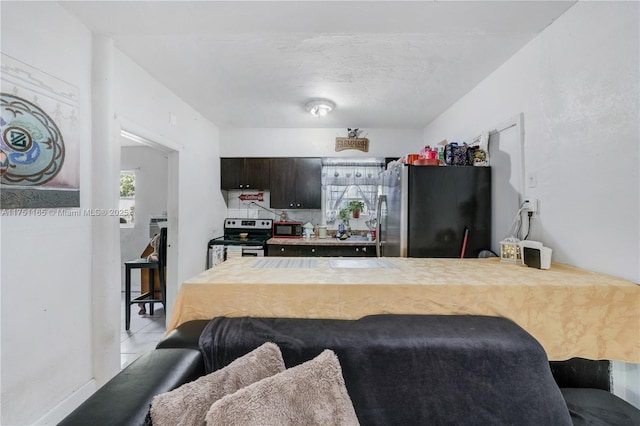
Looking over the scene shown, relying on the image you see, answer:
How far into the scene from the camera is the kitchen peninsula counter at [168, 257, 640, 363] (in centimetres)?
117

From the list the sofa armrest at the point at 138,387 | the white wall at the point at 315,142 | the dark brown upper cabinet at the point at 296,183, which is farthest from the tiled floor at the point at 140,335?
the white wall at the point at 315,142

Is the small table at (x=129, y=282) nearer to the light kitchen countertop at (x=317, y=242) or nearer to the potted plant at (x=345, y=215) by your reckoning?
the light kitchen countertop at (x=317, y=242)

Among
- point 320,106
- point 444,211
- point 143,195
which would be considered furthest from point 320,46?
point 143,195

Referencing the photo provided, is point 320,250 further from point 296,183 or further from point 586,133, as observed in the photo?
point 586,133

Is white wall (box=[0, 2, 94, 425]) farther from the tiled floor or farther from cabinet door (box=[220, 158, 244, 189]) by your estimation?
cabinet door (box=[220, 158, 244, 189])

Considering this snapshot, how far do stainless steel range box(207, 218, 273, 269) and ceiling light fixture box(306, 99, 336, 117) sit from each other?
1751 mm

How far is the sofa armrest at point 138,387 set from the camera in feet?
2.19

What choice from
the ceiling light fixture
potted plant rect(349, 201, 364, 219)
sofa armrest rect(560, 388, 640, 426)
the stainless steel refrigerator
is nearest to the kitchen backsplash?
potted plant rect(349, 201, 364, 219)

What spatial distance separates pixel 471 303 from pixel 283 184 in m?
3.16

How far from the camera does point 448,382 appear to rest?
959 millimetres

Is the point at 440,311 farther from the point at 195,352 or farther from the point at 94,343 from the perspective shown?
the point at 94,343

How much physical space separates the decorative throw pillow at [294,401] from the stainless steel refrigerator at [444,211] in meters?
1.53

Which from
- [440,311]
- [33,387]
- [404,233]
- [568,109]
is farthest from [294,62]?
[33,387]

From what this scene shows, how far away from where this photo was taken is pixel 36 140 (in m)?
1.42
